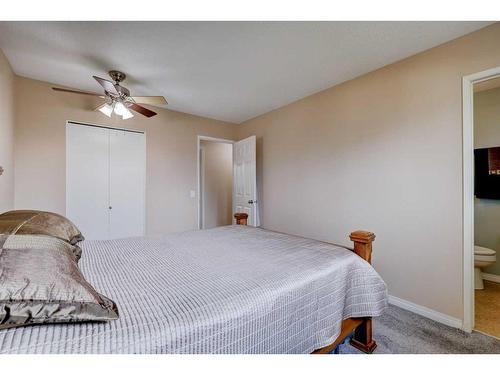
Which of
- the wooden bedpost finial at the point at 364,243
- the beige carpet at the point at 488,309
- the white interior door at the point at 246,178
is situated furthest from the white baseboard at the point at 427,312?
the white interior door at the point at 246,178

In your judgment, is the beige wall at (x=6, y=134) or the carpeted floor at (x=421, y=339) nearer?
the carpeted floor at (x=421, y=339)

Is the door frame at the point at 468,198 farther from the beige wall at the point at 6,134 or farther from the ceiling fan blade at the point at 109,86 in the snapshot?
the beige wall at the point at 6,134

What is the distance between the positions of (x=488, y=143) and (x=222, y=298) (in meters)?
3.91

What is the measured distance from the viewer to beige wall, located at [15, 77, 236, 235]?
8.33 feet

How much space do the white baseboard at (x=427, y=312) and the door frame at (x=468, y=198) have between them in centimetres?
6

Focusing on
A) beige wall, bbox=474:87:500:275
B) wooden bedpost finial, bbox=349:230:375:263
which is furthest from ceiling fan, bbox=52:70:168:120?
beige wall, bbox=474:87:500:275

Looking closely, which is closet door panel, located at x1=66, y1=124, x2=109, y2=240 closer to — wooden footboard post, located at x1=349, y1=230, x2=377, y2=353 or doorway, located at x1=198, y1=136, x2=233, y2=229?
doorway, located at x1=198, y1=136, x2=233, y2=229

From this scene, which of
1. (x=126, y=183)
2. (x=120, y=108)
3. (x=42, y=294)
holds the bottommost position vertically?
(x=42, y=294)

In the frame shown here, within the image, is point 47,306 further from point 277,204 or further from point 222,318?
point 277,204

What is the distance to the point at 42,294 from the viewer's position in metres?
0.67

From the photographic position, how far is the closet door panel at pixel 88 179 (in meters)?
2.81

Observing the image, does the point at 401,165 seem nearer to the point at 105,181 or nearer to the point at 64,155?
the point at 105,181

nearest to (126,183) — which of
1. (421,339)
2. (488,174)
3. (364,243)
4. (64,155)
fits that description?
(64,155)

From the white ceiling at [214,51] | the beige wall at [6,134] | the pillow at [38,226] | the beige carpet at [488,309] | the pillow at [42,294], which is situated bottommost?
the beige carpet at [488,309]
